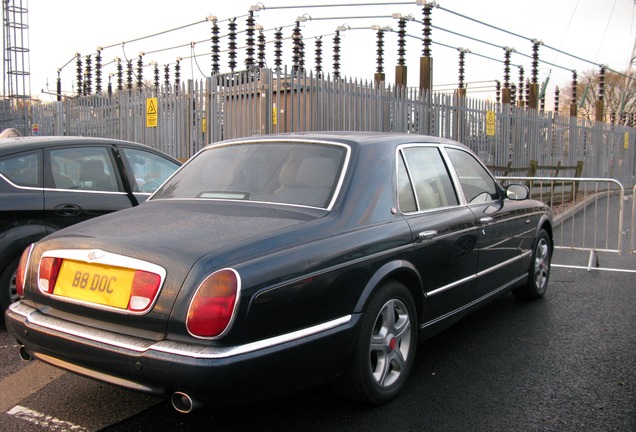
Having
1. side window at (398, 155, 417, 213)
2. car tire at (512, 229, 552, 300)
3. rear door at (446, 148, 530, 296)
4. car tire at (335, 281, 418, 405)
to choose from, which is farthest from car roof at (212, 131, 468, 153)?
car tire at (512, 229, 552, 300)

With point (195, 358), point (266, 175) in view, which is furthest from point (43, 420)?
point (266, 175)

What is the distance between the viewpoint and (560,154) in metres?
19.2

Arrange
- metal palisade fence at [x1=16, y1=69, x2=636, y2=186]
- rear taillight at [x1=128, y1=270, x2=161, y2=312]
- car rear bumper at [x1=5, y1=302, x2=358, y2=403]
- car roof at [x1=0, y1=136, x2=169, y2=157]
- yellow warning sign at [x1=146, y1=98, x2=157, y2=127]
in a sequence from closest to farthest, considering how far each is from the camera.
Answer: car rear bumper at [x1=5, y1=302, x2=358, y2=403] < rear taillight at [x1=128, y1=270, x2=161, y2=312] < car roof at [x1=0, y1=136, x2=169, y2=157] < metal palisade fence at [x1=16, y1=69, x2=636, y2=186] < yellow warning sign at [x1=146, y1=98, x2=157, y2=127]

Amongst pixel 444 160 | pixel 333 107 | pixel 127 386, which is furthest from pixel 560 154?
pixel 127 386

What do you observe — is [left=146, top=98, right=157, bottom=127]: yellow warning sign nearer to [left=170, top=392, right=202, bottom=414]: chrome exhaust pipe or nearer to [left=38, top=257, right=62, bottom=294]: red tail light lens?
[left=38, top=257, right=62, bottom=294]: red tail light lens

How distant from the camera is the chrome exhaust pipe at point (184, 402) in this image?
8.10 feet

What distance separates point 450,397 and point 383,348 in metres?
0.56

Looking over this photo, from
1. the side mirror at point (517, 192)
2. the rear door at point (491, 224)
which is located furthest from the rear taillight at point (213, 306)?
the side mirror at point (517, 192)

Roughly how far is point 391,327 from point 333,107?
785cm

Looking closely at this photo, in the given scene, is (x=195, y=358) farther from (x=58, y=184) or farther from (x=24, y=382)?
(x=58, y=184)

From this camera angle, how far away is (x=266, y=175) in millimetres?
3605

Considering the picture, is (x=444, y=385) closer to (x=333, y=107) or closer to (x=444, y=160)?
(x=444, y=160)

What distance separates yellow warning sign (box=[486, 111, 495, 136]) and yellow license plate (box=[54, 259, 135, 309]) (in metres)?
13.8

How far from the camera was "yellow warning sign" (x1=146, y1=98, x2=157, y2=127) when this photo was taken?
1239 cm
